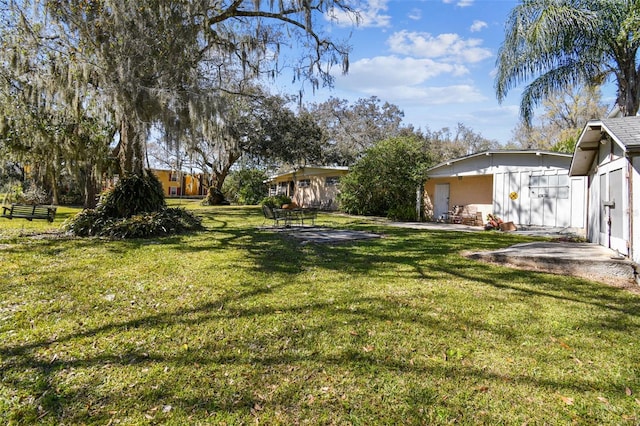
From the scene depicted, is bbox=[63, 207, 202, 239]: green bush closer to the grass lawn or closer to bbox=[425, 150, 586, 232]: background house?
the grass lawn

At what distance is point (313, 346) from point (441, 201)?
14.8 m

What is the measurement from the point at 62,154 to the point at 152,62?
641 cm

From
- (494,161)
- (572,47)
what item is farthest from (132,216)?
(572,47)

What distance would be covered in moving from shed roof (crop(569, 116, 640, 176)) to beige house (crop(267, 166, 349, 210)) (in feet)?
41.9

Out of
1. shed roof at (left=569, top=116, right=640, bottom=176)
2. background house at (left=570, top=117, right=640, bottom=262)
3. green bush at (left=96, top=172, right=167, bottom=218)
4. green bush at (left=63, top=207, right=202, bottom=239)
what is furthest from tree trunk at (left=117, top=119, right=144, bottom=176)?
background house at (left=570, top=117, right=640, bottom=262)

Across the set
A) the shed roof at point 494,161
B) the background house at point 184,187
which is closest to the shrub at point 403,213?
the shed roof at point 494,161

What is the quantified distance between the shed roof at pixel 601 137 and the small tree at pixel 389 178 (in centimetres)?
707

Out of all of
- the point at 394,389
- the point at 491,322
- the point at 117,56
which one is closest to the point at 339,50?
the point at 117,56

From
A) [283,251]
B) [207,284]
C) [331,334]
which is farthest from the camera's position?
[283,251]

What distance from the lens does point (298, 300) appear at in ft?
13.8

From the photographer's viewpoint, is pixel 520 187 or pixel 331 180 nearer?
pixel 520 187

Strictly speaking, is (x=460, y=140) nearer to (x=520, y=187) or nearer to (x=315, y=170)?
(x=315, y=170)

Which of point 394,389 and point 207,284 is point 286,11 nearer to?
point 207,284

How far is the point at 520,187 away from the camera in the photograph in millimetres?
13109
